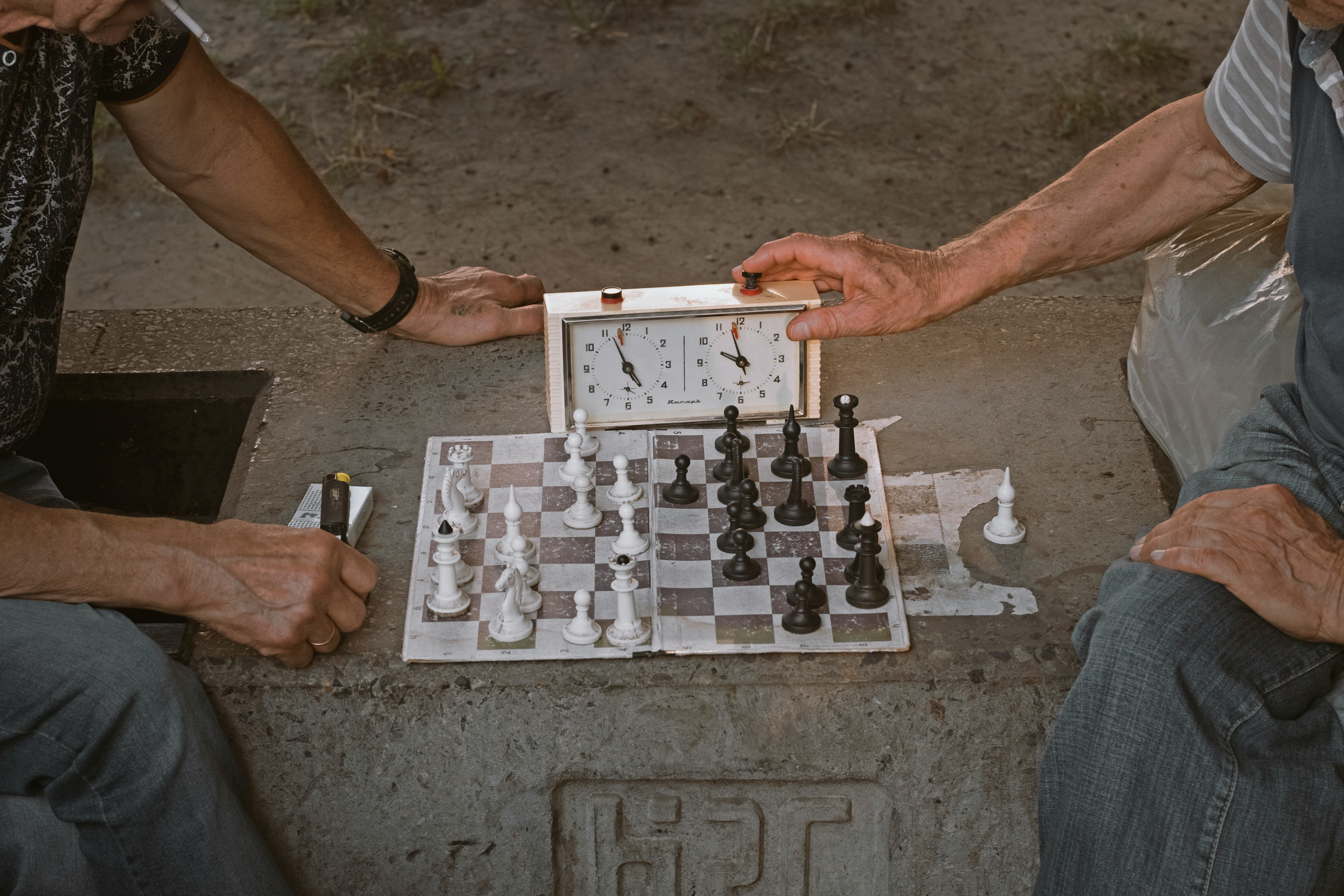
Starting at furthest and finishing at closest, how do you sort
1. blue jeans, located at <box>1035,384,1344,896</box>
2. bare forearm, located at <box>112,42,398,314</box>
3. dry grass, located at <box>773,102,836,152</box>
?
dry grass, located at <box>773,102,836,152</box>, bare forearm, located at <box>112,42,398,314</box>, blue jeans, located at <box>1035,384,1344,896</box>

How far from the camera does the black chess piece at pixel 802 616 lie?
6.24ft

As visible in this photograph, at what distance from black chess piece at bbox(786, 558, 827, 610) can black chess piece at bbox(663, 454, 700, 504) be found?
29cm

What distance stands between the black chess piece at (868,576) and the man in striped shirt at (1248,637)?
29 cm

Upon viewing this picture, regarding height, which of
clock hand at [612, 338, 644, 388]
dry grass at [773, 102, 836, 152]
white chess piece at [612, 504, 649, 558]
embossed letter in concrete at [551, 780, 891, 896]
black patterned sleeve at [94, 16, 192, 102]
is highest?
dry grass at [773, 102, 836, 152]

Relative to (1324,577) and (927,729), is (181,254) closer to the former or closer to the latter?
(927,729)

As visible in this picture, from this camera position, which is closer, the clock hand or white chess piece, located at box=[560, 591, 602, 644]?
white chess piece, located at box=[560, 591, 602, 644]

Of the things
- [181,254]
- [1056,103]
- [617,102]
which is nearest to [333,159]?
[181,254]

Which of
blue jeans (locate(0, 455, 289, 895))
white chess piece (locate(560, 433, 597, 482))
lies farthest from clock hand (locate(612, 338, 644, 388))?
blue jeans (locate(0, 455, 289, 895))

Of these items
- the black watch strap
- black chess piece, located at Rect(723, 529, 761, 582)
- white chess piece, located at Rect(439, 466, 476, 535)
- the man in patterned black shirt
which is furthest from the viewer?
the black watch strap

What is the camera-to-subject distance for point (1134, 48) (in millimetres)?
5172

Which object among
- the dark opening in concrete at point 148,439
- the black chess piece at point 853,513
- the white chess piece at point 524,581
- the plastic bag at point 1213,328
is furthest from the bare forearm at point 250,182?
the plastic bag at point 1213,328

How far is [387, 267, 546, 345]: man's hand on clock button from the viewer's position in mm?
2619

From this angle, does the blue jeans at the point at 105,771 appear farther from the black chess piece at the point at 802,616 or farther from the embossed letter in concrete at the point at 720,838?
the black chess piece at the point at 802,616

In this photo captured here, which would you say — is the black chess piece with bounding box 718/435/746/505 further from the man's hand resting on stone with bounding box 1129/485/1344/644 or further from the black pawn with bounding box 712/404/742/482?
the man's hand resting on stone with bounding box 1129/485/1344/644
